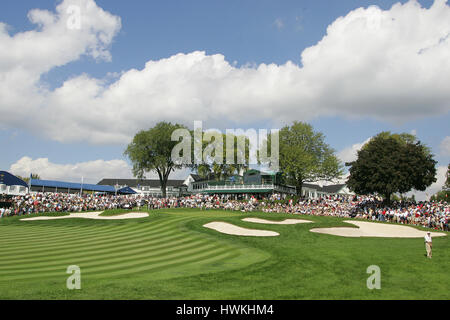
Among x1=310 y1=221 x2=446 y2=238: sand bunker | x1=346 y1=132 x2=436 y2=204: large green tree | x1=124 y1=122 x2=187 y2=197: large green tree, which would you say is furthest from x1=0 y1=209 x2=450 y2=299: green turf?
x1=124 y1=122 x2=187 y2=197: large green tree

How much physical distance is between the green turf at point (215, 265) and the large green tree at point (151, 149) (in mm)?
55363

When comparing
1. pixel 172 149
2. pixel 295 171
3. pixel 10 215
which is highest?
pixel 172 149

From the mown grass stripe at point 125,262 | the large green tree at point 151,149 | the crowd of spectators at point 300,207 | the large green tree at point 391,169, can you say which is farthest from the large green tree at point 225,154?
the mown grass stripe at point 125,262

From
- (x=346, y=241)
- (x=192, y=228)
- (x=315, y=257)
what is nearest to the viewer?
(x=315, y=257)

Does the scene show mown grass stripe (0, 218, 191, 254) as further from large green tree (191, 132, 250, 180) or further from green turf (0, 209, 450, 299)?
large green tree (191, 132, 250, 180)

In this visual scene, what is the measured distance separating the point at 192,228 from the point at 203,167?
59.4 meters

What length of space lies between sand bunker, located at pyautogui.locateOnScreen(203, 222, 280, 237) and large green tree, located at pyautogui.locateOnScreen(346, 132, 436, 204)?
2470cm

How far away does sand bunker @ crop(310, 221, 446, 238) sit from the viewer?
91.7 ft

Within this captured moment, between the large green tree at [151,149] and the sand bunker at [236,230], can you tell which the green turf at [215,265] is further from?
the large green tree at [151,149]

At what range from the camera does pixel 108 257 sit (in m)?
18.3

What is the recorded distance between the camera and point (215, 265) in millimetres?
16656

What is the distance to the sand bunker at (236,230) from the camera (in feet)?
87.2
